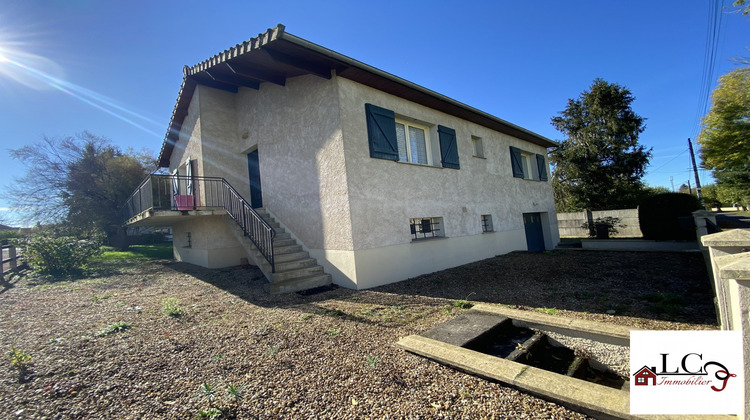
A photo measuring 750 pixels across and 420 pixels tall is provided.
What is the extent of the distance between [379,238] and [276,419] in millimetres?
4287

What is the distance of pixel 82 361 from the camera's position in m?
2.91

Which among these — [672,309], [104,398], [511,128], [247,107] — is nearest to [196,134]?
[247,107]

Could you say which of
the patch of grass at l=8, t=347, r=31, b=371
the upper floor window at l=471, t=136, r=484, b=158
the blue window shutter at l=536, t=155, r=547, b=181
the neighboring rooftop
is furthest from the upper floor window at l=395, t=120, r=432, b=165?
the blue window shutter at l=536, t=155, r=547, b=181

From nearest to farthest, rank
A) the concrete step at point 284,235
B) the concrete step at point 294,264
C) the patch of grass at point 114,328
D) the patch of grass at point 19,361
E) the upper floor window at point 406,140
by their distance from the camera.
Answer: the patch of grass at point 19,361, the patch of grass at point 114,328, the concrete step at point 294,264, the upper floor window at point 406,140, the concrete step at point 284,235

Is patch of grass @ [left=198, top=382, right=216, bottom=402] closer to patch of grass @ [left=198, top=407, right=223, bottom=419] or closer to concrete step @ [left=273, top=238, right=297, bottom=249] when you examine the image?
patch of grass @ [left=198, top=407, right=223, bottom=419]

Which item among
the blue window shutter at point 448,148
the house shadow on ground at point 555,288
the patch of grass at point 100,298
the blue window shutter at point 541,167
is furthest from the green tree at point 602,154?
the patch of grass at point 100,298

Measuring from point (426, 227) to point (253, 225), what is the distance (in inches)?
167

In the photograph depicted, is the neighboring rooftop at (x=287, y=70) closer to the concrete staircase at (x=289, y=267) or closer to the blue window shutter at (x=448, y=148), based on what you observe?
the blue window shutter at (x=448, y=148)

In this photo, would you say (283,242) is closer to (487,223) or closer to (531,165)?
(487,223)

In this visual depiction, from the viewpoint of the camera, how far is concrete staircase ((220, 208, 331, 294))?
225 inches

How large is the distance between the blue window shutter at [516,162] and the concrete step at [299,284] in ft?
27.6

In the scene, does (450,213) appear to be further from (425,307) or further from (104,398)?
(104,398)

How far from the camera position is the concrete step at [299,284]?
5.60 metres

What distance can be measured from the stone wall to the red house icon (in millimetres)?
16085
